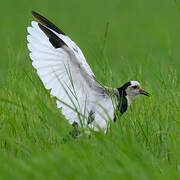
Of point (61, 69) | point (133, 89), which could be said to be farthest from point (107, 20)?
point (61, 69)

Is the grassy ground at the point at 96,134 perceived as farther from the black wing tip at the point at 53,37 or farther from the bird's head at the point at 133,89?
the black wing tip at the point at 53,37

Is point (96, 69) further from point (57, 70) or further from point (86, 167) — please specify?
point (86, 167)

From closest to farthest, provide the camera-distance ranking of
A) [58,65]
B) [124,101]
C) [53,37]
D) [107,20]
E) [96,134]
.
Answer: [96,134]
[53,37]
[58,65]
[124,101]
[107,20]

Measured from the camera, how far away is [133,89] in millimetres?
4793

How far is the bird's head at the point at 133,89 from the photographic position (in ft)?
15.6

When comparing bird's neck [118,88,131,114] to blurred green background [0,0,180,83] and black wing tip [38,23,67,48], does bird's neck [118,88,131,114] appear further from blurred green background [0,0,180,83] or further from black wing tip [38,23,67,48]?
blurred green background [0,0,180,83]

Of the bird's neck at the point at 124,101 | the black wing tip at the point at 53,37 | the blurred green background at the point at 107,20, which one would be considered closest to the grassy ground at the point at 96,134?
the bird's neck at the point at 124,101

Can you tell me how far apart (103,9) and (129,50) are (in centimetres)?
500

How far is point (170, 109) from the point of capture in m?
4.18

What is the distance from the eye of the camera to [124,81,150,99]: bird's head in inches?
188

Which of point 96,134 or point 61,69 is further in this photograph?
point 61,69

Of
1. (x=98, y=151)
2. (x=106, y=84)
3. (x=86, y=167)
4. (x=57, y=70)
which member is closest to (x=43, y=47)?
(x=57, y=70)

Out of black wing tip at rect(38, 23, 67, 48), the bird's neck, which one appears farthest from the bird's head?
black wing tip at rect(38, 23, 67, 48)

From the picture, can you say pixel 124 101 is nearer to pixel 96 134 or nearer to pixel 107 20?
pixel 96 134
